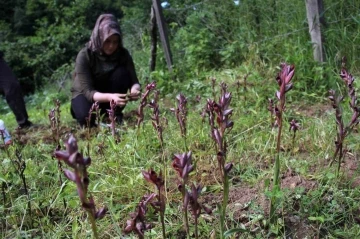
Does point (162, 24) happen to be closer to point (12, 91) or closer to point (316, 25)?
point (12, 91)

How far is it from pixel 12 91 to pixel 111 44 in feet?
5.39

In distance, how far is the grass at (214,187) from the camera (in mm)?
1634

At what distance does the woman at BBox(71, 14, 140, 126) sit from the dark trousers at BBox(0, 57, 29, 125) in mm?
909

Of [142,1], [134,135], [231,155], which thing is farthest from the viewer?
[142,1]

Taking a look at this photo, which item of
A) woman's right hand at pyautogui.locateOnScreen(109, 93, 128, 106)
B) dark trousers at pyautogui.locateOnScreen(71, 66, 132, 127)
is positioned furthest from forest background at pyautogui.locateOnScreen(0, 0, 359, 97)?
woman's right hand at pyautogui.locateOnScreen(109, 93, 128, 106)

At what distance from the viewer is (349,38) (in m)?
→ 3.76

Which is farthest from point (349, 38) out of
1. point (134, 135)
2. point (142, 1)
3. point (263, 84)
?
point (142, 1)

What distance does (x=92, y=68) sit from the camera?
397cm

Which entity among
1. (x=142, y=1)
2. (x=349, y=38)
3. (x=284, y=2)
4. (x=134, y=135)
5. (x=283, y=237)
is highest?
(x=142, y=1)

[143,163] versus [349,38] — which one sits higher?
[349,38]

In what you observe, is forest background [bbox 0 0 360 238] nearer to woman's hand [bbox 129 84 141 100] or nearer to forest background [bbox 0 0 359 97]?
forest background [bbox 0 0 359 97]

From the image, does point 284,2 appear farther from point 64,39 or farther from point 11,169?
point 64,39

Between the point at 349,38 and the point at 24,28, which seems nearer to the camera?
the point at 349,38

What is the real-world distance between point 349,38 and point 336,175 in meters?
2.37
